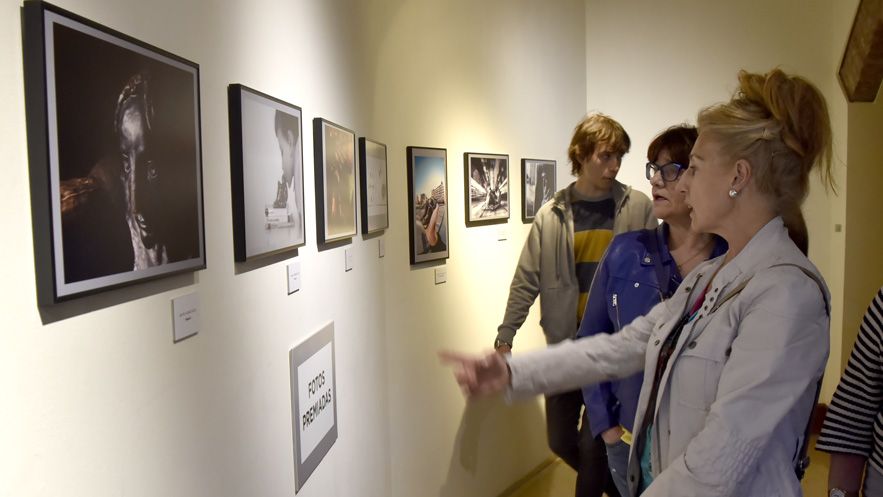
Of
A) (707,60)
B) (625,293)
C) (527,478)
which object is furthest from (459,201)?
(707,60)

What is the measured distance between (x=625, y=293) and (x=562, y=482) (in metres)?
2.81

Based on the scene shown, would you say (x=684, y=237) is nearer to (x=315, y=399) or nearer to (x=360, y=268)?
(x=360, y=268)

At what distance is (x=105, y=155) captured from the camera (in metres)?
1.29

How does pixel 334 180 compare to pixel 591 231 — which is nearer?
pixel 334 180

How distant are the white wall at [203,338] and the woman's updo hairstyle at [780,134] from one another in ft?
4.29

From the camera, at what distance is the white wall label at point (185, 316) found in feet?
5.22

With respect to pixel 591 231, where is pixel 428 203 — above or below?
above

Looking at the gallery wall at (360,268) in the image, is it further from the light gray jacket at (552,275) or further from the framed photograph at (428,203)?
the light gray jacket at (552,275)

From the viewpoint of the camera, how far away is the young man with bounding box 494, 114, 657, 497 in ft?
12.2

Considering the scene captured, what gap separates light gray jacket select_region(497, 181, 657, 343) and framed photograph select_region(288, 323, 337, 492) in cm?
135

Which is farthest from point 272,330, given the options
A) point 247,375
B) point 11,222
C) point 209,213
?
point 11,222

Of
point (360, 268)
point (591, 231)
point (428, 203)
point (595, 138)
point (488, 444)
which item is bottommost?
point (488, 444)

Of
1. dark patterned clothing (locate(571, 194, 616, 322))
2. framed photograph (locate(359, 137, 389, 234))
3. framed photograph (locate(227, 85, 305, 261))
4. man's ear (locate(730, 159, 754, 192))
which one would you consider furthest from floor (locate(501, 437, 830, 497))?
man's ear (locate(730, 159, 754, 192))

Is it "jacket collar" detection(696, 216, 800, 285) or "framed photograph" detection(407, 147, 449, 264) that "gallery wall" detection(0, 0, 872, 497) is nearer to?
"framed photograph" detection(407, 147, 449, 264)
